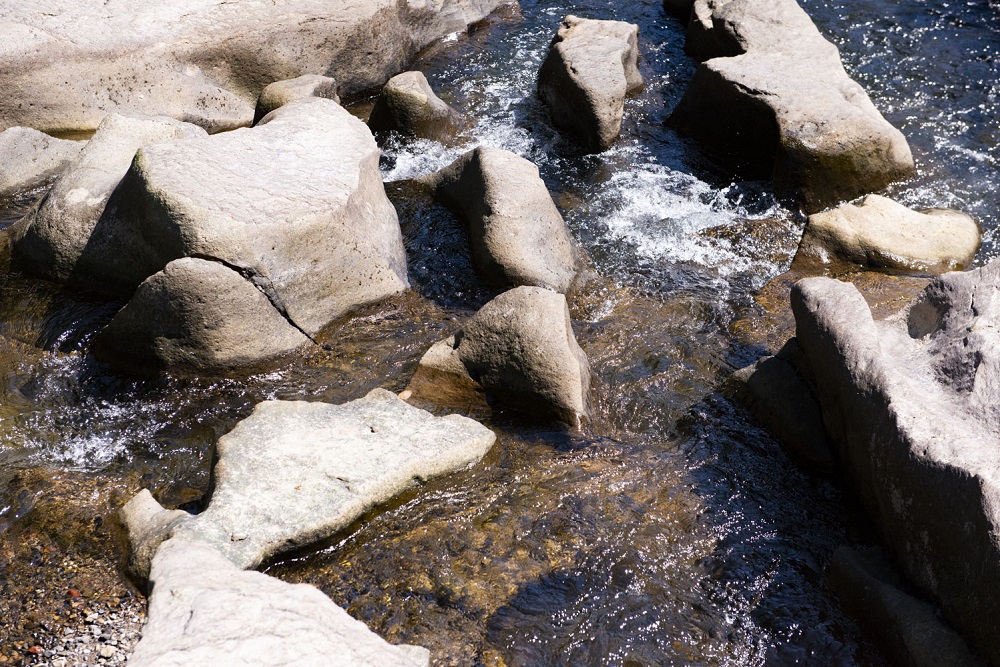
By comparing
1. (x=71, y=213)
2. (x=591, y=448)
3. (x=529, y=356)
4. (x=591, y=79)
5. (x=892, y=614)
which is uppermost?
(x=71, y=213)

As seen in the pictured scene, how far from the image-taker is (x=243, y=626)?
3102mm

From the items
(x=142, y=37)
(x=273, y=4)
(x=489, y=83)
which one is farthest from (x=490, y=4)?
(x=142, y=37)

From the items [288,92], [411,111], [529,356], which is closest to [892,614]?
[529,356]

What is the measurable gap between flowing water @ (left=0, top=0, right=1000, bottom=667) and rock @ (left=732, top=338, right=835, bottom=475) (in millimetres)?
103

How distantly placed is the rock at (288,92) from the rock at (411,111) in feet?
1.83

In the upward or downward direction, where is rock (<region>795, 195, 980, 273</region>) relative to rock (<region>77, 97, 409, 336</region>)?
downward

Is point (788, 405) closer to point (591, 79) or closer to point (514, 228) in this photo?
point (514, 228)

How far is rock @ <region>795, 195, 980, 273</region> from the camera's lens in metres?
6.71

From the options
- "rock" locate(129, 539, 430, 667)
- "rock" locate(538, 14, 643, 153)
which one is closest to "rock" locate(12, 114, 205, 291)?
"rock" locate(129, 539, 430, 667)

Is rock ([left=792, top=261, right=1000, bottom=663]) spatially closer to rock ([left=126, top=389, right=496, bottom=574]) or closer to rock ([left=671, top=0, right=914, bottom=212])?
rock ([left=126, top=389, right=496, bottom=574])

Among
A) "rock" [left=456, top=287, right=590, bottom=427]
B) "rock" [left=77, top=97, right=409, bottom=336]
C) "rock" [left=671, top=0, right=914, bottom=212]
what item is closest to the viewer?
"rock" [left=456, top=287, right=590, bottom=427]

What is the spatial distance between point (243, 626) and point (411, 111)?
5.84m

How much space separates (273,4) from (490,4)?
3.21m

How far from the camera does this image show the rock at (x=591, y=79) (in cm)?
806
